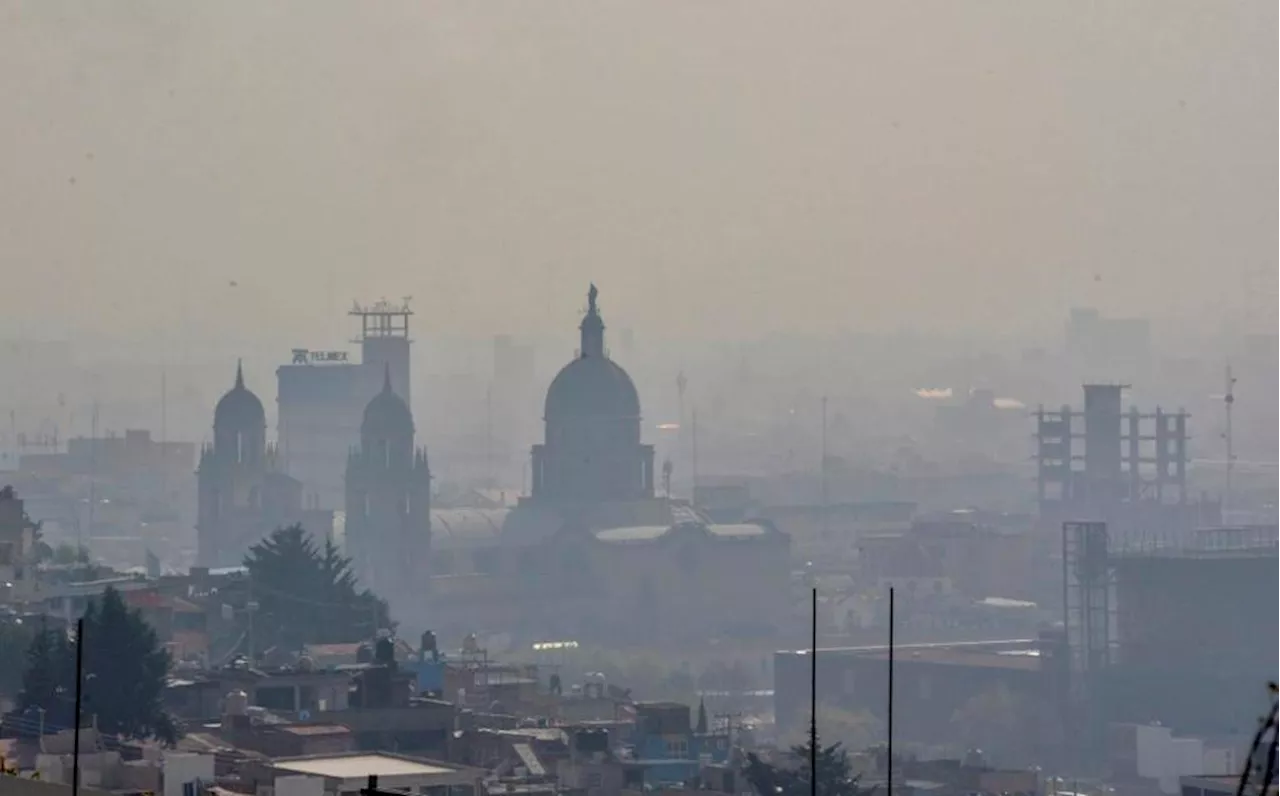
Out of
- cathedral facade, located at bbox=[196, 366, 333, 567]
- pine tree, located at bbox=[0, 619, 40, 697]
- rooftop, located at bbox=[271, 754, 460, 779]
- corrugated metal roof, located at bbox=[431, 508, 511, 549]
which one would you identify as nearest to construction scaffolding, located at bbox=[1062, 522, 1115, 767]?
cathedral facade, located at bbox=[196, 366, 333, 567]

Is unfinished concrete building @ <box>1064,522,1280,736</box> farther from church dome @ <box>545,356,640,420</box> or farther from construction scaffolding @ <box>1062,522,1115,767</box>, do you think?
church dome @ <box>545,356,640,420</box>

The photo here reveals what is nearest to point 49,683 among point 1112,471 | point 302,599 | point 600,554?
point 302,599

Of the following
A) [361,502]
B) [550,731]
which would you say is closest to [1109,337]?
[361,502]

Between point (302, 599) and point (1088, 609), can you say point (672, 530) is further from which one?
point (302, 599)

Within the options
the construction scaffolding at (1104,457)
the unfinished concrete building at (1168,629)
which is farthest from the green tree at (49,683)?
the construction scaffolding at (1104,457)

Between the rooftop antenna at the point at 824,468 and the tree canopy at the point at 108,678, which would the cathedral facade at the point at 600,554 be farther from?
the tree canopy at the point at 108,678
